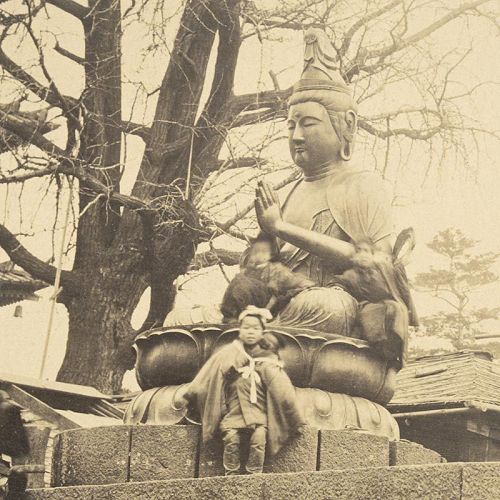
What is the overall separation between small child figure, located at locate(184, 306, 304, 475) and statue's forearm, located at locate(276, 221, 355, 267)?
0.87 meters

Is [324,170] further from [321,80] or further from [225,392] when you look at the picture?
[225,392]

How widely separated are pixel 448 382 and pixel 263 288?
6.60 meters

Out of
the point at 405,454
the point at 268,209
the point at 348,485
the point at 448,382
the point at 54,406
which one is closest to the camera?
the point at 348,485

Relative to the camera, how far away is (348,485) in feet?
17.5

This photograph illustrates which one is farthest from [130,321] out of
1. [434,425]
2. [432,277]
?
[432,277]

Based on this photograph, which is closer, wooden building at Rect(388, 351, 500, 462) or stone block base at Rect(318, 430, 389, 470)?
stone block base at Rect(318, 430, 389, 470)

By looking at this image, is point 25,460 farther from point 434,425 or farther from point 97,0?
point 97,0

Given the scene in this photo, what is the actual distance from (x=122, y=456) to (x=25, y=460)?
2.09 ft

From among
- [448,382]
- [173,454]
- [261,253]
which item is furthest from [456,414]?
[173,454]

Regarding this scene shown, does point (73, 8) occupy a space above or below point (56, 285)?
above

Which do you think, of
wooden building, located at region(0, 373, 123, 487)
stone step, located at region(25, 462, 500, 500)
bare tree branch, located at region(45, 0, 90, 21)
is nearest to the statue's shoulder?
stone step, located at region(25, 462, 500, 500)

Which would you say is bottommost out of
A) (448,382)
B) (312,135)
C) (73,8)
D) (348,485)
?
(348,485)

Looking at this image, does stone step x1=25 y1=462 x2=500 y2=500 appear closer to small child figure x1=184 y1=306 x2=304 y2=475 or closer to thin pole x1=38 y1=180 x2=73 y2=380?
small child figure x1=184 y1=306 x2=304 y2=475

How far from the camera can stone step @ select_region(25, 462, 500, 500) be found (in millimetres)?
5148
